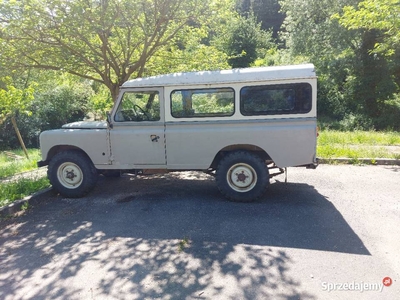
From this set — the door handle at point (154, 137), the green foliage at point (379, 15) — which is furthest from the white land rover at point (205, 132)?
the green foliage at point (379, 15)

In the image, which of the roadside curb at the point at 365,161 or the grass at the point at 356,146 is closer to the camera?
the roadside curb at the point at 365,161

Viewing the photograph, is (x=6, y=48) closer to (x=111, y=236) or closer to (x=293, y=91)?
(x=111, y=236)

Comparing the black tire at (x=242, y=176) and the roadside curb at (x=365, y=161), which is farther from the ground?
the black tire at (x=242, y=176)

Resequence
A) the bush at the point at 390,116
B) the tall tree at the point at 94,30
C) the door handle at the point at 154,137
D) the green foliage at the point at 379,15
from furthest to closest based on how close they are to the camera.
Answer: the bush at the point at 390,116, the green foliage at the point at 379,15, the tall tree at the point at 94,30, the door handle at the point at 154,137

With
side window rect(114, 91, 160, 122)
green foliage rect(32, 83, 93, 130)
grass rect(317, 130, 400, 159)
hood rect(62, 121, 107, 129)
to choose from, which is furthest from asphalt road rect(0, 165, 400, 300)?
green foliage rect(32, 83, 93, 130)

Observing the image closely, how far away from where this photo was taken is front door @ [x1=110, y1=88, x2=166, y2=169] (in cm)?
538

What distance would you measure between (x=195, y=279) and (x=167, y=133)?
2808mm

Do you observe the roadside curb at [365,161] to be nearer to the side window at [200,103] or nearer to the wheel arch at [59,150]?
the side window at [200,103]

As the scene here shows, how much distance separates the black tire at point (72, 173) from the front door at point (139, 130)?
23.2 inches

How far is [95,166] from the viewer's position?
5676 millimetres

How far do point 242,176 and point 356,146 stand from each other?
5891 millimetres

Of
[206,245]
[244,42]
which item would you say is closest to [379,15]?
[206,245]

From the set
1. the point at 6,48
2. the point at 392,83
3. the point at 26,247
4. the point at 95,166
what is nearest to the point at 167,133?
the point at 95,166

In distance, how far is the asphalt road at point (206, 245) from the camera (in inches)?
118
